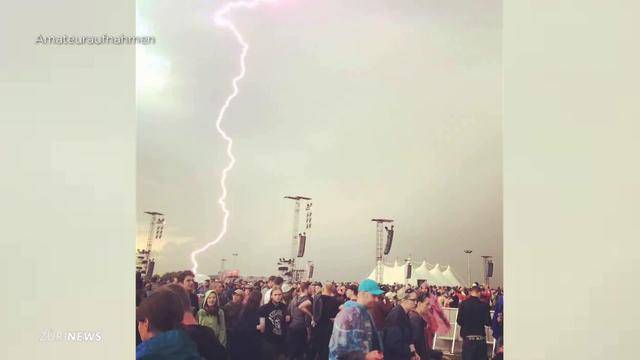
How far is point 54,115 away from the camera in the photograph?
139 inches

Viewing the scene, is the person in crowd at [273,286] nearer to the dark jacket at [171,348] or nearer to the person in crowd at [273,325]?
the person in crowd at [273,325]

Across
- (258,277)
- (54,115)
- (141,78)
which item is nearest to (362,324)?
(258,277)

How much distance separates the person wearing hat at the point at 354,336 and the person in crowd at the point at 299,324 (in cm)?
20

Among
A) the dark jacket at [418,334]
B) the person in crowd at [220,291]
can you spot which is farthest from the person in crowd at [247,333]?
the dark jacket at [418,334]

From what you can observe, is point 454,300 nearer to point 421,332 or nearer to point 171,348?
point 421,332

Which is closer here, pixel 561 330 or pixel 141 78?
pixel 561 330

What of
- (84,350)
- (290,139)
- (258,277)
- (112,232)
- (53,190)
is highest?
(290,139)

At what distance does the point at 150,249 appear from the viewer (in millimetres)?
3512

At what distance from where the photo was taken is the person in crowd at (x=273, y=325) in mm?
3498

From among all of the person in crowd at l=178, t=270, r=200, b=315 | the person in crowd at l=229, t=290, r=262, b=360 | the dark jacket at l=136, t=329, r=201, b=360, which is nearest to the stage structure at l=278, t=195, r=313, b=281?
the person in crowd at l=229, t=290, r=262, b=360

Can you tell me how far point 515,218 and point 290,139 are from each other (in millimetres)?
1345

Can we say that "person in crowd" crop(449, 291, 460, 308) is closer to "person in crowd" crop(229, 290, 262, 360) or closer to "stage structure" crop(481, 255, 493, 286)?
"stage structure" crop(481, 255, 493, 286)

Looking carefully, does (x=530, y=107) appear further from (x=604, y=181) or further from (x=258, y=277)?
(x=258, y=277)

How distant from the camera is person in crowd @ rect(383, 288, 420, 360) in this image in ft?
11.1
